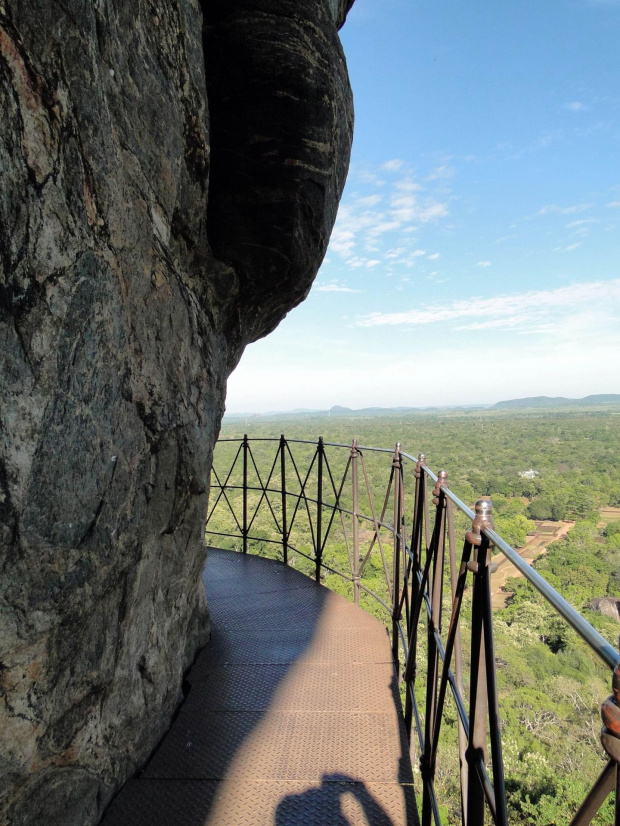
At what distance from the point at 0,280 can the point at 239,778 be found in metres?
2.94

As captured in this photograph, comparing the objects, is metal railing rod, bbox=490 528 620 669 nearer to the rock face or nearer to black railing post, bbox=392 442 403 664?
the rock face

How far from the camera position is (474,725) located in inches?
59.0

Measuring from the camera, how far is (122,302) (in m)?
2.36

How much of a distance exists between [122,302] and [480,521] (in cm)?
190

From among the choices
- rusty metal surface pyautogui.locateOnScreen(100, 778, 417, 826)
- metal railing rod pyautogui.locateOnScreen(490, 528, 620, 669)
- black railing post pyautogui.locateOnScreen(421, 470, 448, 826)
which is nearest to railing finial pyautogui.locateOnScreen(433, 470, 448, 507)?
black railing post pyautogui.locateOnScreen(421, 470, 448, 826)

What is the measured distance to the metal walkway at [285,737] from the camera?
2.60m

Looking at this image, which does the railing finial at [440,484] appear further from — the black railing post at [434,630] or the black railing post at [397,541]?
the black railing post at [397,541]

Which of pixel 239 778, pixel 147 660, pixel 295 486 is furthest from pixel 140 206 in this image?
pixel 295 486

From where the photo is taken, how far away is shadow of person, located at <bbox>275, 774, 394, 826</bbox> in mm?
2502

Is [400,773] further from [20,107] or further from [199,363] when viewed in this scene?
[20,107]

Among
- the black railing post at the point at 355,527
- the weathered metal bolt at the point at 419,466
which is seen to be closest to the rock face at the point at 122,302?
the weathered metal bolt at the point at 419,466

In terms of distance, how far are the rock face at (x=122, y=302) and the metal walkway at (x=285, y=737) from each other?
0.23 meters

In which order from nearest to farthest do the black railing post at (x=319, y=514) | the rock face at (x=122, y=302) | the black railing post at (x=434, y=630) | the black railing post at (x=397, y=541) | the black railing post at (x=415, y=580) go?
the rock face at (x=122, y=302)
the black railing post at (x=434, y=630)
the black railing post at (x=415, y=580)
the black railing post at (x=397, y=541)
the black railing post at (x=319, y=514)

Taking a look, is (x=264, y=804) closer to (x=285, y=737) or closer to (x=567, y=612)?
(x=285, y=737)
